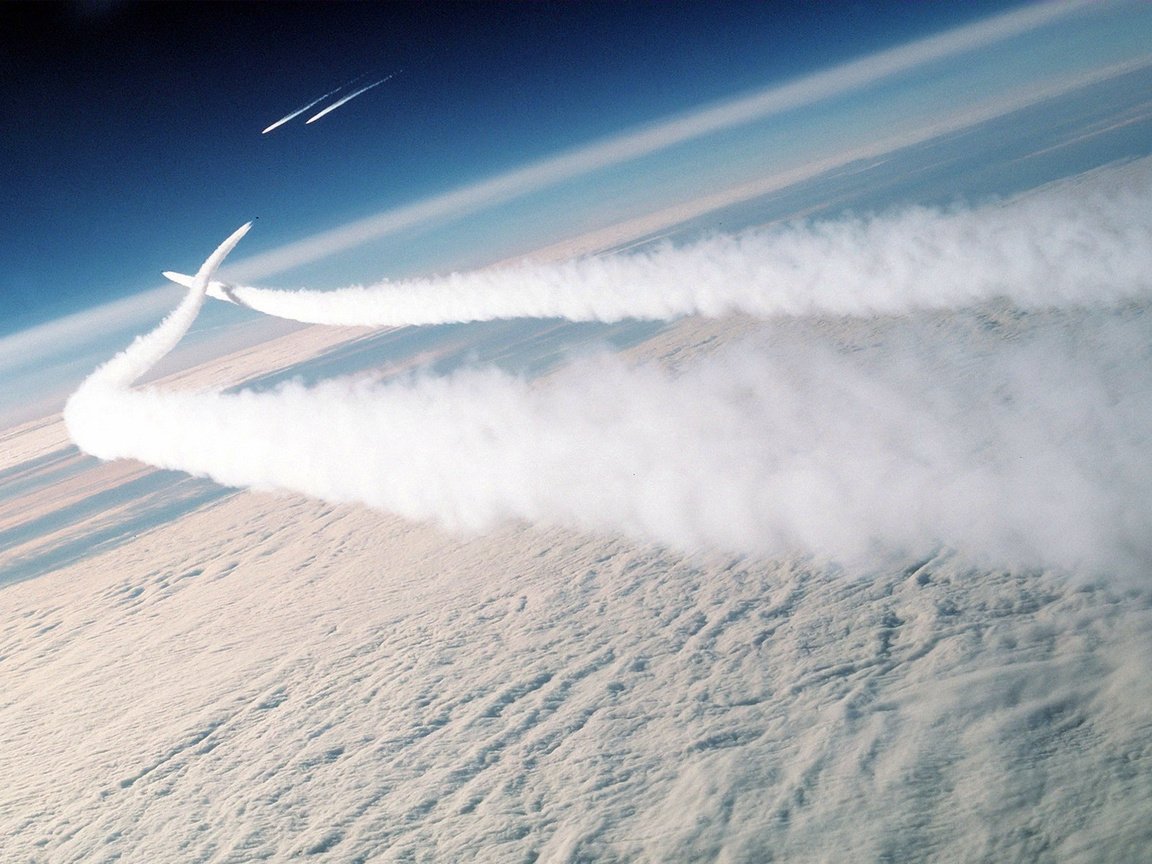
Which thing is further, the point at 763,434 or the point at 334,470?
the point at 334,470

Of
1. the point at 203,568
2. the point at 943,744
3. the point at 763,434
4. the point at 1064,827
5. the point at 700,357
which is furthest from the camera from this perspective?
the point at 700,357

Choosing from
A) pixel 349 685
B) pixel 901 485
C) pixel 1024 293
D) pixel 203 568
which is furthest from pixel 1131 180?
pixel 203 568

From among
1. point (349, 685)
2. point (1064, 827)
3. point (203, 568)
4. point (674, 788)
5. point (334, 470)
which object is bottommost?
point (1064, 827)

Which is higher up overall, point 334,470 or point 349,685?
point 334,470

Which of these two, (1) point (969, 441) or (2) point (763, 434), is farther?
(2) point (763, 434)

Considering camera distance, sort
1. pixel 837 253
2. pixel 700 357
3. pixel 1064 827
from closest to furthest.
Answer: pixel 1064 827 → pixel 837 253 → pixel 700 357

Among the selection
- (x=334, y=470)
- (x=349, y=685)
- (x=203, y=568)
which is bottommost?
(x=349, y=685)

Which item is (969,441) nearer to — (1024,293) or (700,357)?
(1024,293)

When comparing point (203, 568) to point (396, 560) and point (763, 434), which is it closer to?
point (396, 560)

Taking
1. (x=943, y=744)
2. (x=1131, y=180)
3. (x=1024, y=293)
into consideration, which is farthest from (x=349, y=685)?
(x=1131, y=180)
